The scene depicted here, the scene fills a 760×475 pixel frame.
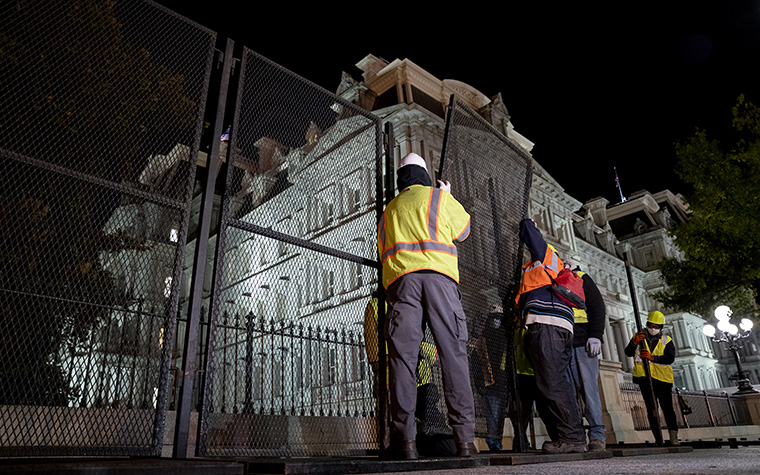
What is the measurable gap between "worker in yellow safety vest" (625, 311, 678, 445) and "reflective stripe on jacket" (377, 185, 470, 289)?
21.7 ft

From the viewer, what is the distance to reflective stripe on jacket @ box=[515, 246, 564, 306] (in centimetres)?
498

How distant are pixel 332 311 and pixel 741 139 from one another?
67.2 feet

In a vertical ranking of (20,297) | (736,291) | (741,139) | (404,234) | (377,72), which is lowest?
(20,297)

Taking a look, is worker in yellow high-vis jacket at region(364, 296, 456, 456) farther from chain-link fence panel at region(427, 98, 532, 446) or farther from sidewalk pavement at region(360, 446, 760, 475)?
sidewalk pavement at region(360, 446, 760, 475)

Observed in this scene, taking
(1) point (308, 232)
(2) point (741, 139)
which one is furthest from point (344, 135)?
(2) point (741, 139)

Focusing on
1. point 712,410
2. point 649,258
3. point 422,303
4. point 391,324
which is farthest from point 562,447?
point 649,258

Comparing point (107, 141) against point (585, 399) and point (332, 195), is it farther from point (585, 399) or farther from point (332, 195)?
point (585, 399)

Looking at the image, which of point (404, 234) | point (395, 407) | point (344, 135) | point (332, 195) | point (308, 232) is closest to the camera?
point (395, 407)

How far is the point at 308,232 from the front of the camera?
14.6 ft

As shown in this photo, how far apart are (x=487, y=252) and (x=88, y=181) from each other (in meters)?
3.81

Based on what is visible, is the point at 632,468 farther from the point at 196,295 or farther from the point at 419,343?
the point at 196,295

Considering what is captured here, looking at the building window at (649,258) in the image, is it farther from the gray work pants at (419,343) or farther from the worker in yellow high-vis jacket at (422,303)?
the gray work pants at (419,343)

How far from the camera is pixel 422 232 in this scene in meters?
3.98

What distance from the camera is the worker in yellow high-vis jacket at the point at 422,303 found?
11.7 ft
